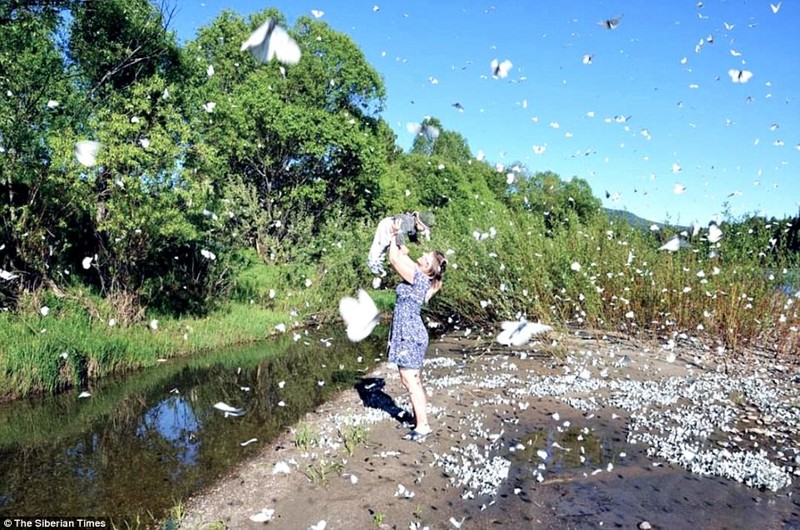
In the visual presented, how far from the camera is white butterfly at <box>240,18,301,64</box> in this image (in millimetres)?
3520

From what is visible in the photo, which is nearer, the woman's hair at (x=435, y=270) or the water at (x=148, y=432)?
the water at (x=148, y=432)


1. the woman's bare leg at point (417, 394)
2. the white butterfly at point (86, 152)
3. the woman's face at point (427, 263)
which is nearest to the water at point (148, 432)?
the woman's bare leg at point (417, 394)

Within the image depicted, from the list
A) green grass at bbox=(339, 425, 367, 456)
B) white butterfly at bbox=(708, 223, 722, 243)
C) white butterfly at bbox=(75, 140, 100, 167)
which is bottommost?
green grass at bbox=(339, 425, 367, 456)

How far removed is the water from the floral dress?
2.31 m

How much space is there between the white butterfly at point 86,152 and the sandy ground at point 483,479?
758cm

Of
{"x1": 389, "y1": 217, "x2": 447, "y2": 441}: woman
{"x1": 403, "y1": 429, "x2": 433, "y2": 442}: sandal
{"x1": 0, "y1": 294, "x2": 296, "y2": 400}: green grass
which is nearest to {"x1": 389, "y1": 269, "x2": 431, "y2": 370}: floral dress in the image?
{"x1": 389, "y1": 217, "x2": 447, "y2": 441}: woman

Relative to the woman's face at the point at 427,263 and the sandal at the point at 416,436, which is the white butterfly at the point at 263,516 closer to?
the sandal at the point at 416,436

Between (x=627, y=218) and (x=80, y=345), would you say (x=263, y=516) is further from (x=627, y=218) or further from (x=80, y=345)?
(x=627, y=218)

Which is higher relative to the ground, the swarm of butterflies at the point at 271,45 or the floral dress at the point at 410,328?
the swarm of butterflies at the point at 271,45

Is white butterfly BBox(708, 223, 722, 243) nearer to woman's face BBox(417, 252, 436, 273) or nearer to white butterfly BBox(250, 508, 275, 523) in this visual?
woman's face BBox(417, 252, 436, 273)

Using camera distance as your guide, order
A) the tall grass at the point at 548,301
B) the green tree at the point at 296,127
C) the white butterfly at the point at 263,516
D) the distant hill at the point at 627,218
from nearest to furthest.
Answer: the white butterfly at the point at 263,516 < the tall grass at the point at 548,301 < the distant hill at the point at 627,218 < the green tree at the point at 296,127

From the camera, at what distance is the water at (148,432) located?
5637mm

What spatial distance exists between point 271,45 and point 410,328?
12.5 ft

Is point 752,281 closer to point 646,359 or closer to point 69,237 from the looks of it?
point 646,359
